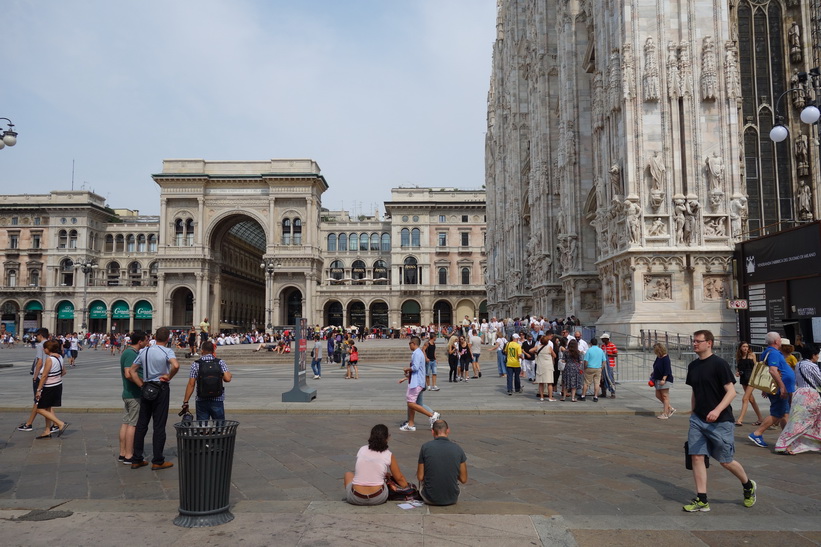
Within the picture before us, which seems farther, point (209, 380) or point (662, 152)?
point (662, 152)

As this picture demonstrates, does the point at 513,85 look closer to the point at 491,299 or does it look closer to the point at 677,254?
the point at 491,299

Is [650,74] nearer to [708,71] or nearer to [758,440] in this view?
[708,71]

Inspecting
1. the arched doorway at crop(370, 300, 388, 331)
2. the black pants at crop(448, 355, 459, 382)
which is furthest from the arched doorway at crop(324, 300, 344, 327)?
the black pants at crop(448, 355, 459, 382)

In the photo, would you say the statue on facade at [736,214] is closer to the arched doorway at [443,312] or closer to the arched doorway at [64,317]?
the arched doorway at [443,312]

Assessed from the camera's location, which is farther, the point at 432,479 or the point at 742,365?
the point at 742,365

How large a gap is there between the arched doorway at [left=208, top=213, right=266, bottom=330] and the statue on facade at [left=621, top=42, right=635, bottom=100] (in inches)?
1797

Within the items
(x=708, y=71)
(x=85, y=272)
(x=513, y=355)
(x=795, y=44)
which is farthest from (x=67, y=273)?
(x=795, y=44)

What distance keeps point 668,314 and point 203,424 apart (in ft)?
62.3

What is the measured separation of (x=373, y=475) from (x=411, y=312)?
72.1m

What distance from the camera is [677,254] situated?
69.8ft

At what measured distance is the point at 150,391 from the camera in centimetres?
748

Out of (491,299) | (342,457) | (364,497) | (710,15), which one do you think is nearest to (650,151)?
(710,15)

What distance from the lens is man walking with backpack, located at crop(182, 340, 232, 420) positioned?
7.98m

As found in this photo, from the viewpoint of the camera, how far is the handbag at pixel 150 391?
24.5 ft
